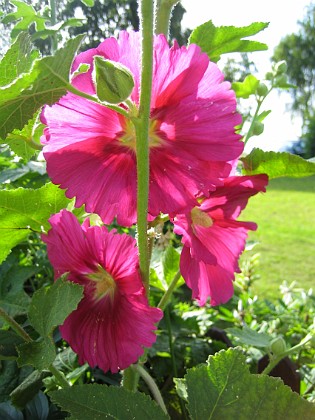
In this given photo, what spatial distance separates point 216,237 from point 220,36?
0.17 meters

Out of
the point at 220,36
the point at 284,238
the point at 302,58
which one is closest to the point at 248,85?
the point at 220,36

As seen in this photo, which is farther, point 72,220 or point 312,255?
point 312,255

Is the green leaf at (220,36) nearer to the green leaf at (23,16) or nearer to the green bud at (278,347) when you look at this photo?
the green bud at (278,347)

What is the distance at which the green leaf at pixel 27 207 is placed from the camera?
48cm

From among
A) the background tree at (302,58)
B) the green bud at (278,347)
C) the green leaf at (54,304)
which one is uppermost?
the background tree at (302,58)

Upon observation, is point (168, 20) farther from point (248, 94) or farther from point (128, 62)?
point (248, 94)

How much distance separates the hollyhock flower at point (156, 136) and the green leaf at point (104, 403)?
0.12 m

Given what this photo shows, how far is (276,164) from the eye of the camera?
448 mm

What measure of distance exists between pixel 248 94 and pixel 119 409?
0.43m

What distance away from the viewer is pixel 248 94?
65cm

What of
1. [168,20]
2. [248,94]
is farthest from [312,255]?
[168,20]

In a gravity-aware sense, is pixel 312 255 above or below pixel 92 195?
below

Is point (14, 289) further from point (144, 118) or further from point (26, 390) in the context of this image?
point (144, 118)

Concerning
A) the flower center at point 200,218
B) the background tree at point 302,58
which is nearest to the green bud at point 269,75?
the flower center at point 200,218
